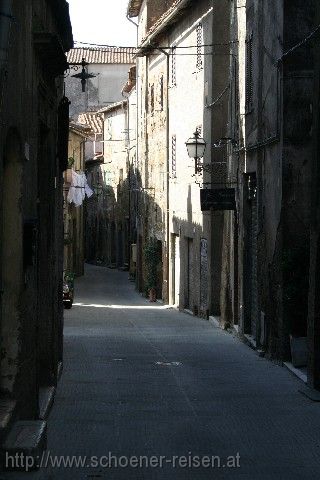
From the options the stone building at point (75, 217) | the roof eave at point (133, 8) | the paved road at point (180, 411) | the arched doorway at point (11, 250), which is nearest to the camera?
the paved road at point (180, 411)

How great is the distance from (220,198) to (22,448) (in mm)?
14981

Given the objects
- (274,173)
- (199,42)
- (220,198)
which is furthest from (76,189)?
(274,173)

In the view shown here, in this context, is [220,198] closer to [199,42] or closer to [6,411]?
[199,42]

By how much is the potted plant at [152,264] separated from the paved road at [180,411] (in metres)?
18.6

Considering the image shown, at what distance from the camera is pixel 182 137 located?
35.6 metres

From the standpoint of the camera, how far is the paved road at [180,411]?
32.3 feet

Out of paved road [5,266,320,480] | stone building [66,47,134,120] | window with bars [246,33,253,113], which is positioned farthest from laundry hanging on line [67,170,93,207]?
window with bars [246,33,253,113]

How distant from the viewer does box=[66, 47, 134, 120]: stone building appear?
7481cm

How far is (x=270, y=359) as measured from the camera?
61.5 ft

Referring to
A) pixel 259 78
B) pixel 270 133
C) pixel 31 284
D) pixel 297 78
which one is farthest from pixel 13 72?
pixel 259 78

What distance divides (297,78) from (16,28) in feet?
28.3

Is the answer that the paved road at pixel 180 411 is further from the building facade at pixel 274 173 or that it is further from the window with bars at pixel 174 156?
the window with bars at pixel 174 156

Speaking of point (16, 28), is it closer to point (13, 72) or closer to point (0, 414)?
point (13, 72)

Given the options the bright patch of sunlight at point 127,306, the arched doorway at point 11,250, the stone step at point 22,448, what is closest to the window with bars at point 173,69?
the bright patch of sunlight at point 127,306
